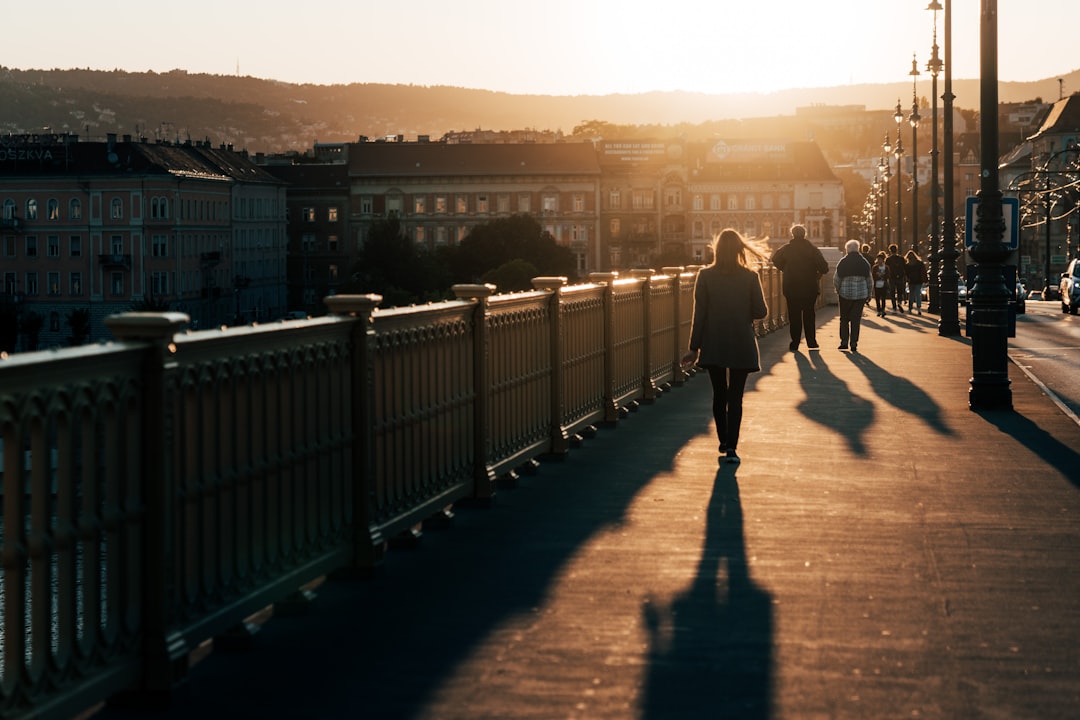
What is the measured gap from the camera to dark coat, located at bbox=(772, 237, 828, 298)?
27812mm

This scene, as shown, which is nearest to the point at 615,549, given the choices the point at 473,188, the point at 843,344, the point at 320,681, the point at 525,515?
the point at 525,515

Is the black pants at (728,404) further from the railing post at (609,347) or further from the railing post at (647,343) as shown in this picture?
the railing post at (647,343)

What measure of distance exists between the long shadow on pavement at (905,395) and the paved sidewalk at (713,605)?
9.37ft

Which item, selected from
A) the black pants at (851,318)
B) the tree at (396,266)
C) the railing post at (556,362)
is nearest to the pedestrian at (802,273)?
the black pants at (851,318)

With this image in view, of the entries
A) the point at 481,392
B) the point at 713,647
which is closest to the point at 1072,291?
the point at 481,392

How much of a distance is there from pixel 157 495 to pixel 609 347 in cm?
1042

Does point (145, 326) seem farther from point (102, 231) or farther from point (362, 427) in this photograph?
point (102, 231)

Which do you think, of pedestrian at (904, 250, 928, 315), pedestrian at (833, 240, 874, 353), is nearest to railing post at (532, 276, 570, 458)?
pedestrian at (833, 240, 874, 353)

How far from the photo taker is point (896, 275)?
54375 millimetres

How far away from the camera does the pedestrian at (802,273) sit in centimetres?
2784

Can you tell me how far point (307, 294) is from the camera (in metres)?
181

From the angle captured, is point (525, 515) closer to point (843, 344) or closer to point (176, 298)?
point (843, 344)

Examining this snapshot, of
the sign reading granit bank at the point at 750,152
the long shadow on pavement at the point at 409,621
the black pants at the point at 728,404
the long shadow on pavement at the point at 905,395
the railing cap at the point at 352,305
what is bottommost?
the long shadow on pavement at the point at 905,395

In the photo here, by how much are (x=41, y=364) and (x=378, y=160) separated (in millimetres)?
173239
